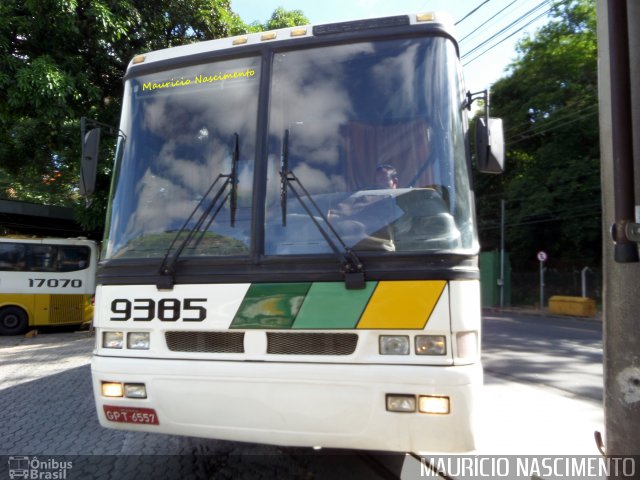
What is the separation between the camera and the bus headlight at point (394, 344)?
2.72 metres

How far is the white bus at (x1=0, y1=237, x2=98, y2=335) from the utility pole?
1423 centimetres

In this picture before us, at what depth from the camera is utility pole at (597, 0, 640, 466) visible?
2545mm

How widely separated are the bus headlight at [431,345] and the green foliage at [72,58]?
8241mm

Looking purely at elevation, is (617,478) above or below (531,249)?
below

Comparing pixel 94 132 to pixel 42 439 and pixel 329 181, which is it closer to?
pixel 329 181

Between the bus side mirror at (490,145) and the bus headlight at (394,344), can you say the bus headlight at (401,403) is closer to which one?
the bus headlight at (394,344)

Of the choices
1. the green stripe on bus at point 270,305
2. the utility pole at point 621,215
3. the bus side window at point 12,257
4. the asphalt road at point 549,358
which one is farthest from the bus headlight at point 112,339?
the bus side window at point 12,257

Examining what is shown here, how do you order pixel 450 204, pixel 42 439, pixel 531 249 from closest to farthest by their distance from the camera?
1. pixel 450 204
2. pixel 42 439
3. pixel 531 249

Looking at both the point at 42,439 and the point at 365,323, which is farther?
the point at 42,439

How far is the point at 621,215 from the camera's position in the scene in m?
2.53

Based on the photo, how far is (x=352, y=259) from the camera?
→ 2.78 m

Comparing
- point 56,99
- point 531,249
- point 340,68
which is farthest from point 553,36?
point 340,68

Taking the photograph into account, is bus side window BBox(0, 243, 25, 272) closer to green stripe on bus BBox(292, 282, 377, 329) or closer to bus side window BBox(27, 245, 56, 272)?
bus side window BBox(27, 245, 56, 272)

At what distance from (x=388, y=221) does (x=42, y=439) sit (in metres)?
3.66
